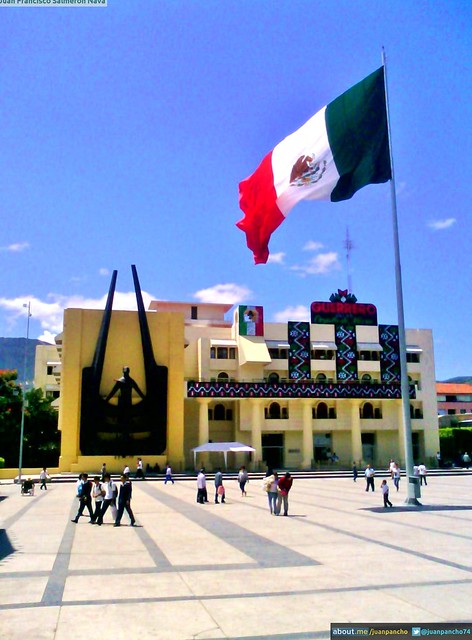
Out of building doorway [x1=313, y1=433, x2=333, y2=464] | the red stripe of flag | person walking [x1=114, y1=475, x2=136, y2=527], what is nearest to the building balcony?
building doorway [x1=313, y1=433, x2=333, y2=464]

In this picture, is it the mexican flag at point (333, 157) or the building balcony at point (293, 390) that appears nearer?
the mexican flag at point (333, 157)

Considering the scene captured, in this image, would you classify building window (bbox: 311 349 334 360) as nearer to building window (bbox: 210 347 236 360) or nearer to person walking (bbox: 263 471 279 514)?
building window (bbox: 210 347 236 360)

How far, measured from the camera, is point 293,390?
5103 cm

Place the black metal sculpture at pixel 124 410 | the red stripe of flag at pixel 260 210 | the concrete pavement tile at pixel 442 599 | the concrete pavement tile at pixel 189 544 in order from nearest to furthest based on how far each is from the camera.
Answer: the concrete pavement tile at pixel 442 599, the concrete pavement tile at pixel 189 544, the red stripe of flag at pixel 260 210, the black metal sculpture at pixel 124 410

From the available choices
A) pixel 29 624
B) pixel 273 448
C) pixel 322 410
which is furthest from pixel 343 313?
pixel 29 624

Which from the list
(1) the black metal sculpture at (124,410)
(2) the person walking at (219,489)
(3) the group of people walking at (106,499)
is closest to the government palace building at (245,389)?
(1) the black metal sculpture at (124,410)

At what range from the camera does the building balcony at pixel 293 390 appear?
4950 centimetres

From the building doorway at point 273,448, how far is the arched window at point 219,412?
4.02 m

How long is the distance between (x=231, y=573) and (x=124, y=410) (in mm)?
35175

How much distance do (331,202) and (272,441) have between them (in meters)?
37.6

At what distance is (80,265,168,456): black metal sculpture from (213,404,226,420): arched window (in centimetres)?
815

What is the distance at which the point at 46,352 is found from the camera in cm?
6912

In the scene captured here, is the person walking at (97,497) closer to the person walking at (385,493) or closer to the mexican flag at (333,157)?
the mexican flag at (333,157)

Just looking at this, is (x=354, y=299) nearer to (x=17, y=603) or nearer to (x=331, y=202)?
(x=331, y=202)
